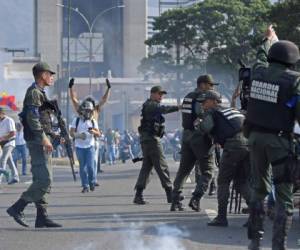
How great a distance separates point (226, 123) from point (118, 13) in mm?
78524

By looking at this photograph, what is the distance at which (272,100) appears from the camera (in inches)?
327

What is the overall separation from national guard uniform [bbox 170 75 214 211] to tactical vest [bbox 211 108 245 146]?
144 centimetres

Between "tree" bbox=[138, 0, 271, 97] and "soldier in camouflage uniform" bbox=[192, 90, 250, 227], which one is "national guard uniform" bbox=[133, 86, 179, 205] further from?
"tree" bbox=[138, 0, 271, 97]

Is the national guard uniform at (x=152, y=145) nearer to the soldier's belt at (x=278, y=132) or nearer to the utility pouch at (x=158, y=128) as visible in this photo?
the utility pouch at (x=158, y=128)

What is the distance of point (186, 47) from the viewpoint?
47500mm

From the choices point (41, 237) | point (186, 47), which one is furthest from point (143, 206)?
point (186, 47)

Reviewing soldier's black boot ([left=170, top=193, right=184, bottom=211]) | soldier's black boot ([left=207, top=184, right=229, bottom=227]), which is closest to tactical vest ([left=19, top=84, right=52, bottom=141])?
soldier's black boot ([left=207, top=184, right=229, bottom=227])

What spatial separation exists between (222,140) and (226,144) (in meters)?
0.07

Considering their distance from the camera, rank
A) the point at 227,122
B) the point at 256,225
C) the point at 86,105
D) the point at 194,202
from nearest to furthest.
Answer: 1. the point at 256,225
2. the point at 227,122
3. the point at 194,202
4. the point at 86,105

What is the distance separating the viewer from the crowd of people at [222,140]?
8312 mm

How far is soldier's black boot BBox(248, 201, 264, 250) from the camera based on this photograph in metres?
8.66

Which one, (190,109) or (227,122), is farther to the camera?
(190,109)

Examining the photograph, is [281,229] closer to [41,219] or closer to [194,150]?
[41,219]

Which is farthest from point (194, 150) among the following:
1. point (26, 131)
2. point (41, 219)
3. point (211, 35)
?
point (211, 35)
